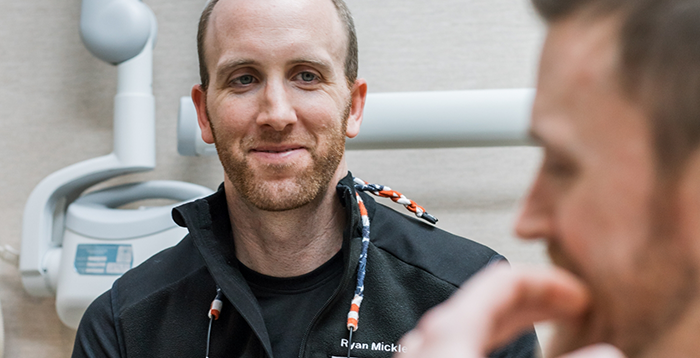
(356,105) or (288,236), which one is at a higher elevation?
(356,105)

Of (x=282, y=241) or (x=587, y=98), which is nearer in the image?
(x=587, y=98)

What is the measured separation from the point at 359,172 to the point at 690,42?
1224 millimetres

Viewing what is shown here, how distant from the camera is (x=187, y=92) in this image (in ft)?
4.90

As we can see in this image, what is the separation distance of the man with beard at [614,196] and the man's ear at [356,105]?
83cm

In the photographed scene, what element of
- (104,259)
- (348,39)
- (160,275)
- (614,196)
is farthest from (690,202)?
(104,259)

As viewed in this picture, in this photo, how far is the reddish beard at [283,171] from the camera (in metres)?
0.92

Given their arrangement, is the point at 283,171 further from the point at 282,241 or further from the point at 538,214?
the point at 538,214

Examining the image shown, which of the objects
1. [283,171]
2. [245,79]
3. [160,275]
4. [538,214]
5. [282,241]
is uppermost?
[538,214]

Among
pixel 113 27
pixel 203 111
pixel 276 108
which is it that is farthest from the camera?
pixel 113 27

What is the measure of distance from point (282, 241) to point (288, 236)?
0.04 ft

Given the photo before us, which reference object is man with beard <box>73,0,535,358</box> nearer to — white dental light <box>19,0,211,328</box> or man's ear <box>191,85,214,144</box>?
man's ear <box>191,85,214,144</box>

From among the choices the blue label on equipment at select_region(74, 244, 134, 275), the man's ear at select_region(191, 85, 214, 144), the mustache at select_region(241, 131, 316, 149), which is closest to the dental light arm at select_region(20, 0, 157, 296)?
the blue label on equipment at select_region(74, 244, 134, 275)

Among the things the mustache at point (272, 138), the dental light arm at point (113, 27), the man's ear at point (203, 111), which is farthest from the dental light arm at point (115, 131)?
the mustache at point (272, 138)

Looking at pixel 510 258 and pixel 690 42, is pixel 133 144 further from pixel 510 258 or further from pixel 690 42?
pixel 690 42
